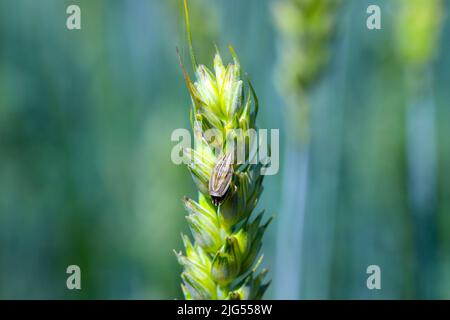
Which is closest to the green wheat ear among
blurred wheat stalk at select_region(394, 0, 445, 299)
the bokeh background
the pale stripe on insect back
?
the pale stripe on insect back

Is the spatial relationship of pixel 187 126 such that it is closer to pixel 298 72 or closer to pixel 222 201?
pixel 298 72

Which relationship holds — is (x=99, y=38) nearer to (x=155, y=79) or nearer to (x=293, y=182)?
(x=155, y=79)

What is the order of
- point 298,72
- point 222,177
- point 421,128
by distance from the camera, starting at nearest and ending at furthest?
point 222,177, point 298,72, point 421,128

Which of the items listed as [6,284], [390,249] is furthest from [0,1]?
[390,249]

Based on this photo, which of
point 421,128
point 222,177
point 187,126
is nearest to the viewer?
point 222,177

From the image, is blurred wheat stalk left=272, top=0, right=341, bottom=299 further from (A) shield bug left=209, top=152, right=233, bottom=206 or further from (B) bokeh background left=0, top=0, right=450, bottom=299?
(A) shield bug left=209, top=152, right=233, bottom=206

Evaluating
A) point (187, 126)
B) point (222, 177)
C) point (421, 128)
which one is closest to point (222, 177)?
point (222, 177)

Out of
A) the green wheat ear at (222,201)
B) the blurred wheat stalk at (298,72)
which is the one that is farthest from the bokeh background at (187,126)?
the green wheat ear at (222,201)

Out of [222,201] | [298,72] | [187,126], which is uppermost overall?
[298,72]
